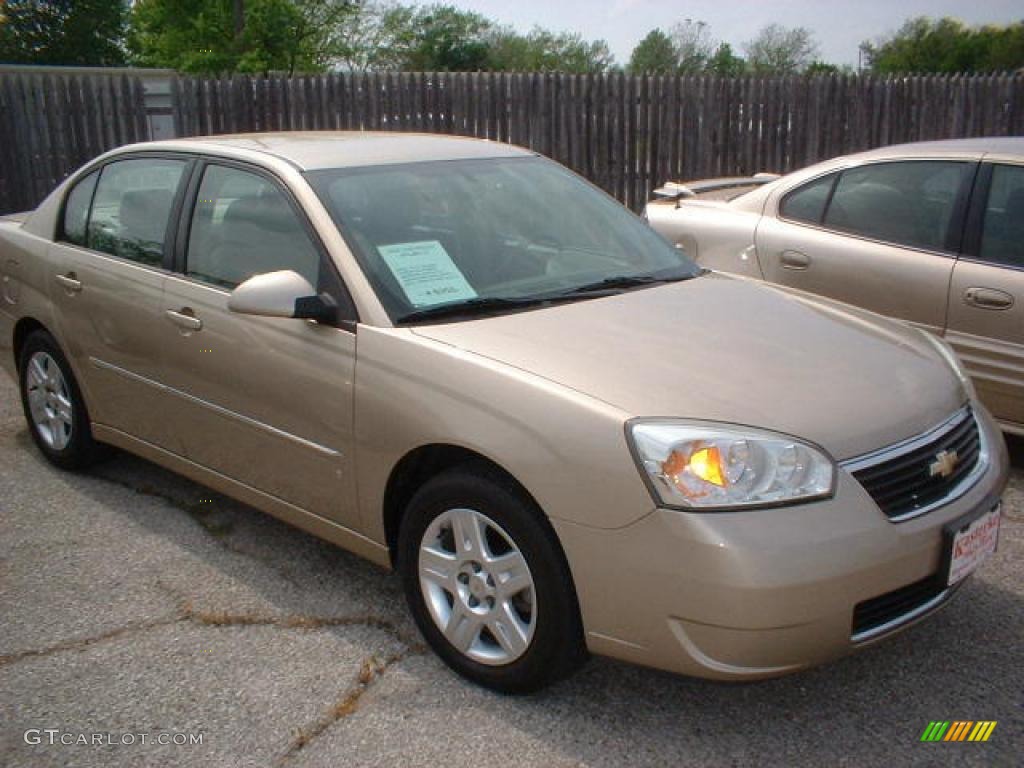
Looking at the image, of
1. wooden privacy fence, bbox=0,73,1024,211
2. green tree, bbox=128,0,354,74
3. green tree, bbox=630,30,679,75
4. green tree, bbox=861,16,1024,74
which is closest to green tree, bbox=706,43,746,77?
green tree, bbox=630,30,679,75

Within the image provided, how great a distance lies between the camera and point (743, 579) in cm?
247

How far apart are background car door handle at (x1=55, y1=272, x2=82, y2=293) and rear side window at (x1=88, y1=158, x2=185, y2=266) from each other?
0.16m

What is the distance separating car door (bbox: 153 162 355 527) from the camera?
11.0 ft

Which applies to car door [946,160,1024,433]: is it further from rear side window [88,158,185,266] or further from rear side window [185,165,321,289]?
rear side window [88,158,185,266]

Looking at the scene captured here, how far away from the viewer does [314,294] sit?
10.8 feet

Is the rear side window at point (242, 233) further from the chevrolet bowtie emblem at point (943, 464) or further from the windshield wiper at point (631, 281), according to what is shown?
the chevrolet bowtie emblem at point (943, 464)

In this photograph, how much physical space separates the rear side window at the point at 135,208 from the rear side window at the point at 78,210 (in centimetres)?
6

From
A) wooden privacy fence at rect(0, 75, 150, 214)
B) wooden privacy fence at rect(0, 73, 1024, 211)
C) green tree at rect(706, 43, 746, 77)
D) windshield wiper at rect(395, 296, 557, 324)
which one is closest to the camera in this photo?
windshield wiper at rect(395, 296, 557, 324)

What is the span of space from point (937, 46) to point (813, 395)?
8238cm

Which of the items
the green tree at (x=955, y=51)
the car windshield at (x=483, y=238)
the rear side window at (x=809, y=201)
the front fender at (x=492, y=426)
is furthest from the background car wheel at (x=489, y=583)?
the green tree at (x=955, y=51)

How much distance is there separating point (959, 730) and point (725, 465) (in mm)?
1031

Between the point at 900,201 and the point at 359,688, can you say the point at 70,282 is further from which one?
the point at 900,201

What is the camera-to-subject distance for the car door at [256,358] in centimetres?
334

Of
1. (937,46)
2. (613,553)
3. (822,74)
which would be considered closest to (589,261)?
(613,553)
